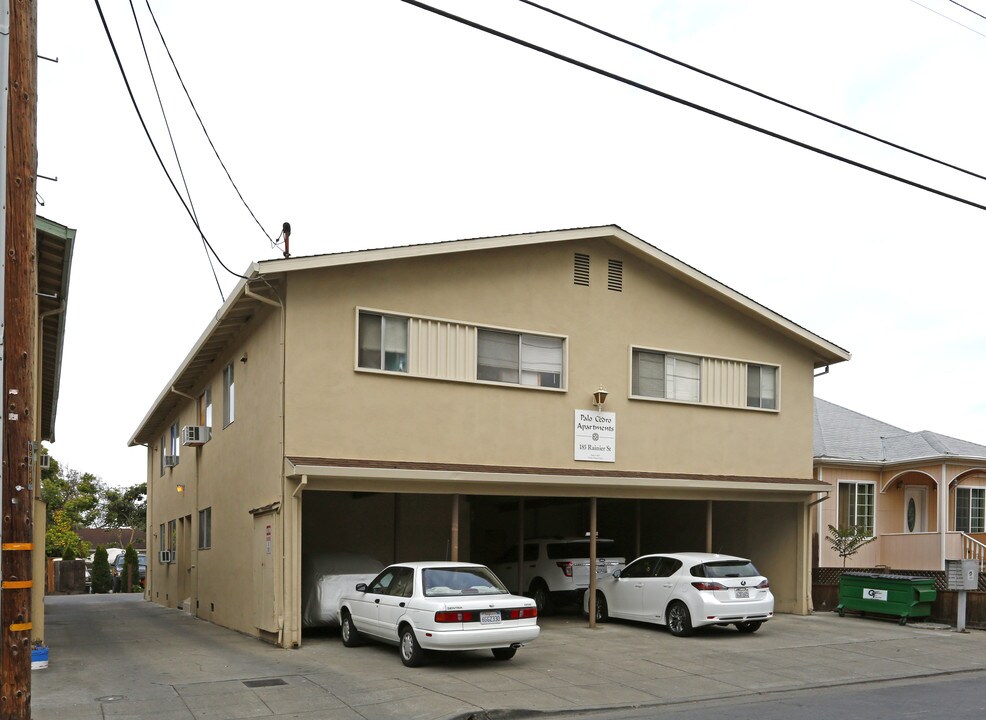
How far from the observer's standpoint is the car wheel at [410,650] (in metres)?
13.6

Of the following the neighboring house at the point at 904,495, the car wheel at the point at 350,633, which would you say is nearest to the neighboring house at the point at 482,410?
the car wheel at the point at 350,633

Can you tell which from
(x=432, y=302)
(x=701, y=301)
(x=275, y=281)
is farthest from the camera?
(x=701, y=301)

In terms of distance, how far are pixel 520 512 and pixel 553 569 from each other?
1343 mm

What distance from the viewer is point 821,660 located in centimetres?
1527

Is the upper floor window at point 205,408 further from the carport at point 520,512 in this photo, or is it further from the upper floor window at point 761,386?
the upper floor window at point 761,386

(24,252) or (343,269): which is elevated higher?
(343,269)

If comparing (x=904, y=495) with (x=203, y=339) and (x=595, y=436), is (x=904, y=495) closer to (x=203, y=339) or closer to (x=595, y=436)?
(x=595, y=436)

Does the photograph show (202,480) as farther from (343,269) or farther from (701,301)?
(701,301)

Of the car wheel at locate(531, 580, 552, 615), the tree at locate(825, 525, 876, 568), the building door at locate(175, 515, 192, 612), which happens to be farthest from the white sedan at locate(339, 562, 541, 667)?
the tree at locate(825, 525, 876, 568)

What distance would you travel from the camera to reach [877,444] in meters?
28.7

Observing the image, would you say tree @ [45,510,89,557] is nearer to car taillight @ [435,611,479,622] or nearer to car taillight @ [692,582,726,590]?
car taillight @ [692,582,726,590]

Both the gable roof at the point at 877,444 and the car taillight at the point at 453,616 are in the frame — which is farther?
the gable roof at the point at 877,444

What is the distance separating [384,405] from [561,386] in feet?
12.1

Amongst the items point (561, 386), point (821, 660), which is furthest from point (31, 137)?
point (821, 660)
